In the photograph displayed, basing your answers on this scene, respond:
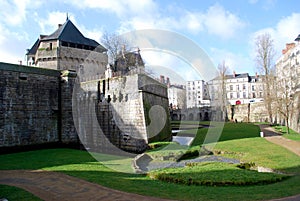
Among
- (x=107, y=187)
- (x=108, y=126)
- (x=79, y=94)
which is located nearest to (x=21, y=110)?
(x=79, y=94)

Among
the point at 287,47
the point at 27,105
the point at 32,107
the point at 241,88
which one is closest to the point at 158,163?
the point at 32,107

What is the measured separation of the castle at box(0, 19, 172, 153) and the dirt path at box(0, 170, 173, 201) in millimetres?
7594

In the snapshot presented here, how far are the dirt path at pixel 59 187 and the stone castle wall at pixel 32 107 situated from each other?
7154mm

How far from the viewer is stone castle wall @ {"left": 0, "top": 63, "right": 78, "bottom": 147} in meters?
16.8

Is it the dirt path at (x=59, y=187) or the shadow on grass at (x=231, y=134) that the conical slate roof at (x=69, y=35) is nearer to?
the shadow on grass at (x=231, y=134)

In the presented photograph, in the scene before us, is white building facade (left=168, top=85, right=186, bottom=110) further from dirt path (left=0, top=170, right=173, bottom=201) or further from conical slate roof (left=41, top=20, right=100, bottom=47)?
dirt path (left=0, top=170, right=173, bottom=201)

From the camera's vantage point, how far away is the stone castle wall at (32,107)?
16.8 m

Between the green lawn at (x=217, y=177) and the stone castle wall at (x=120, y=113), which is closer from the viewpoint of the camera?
the green lawn at (x=217, y=177)

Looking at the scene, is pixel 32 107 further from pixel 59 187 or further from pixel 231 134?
pixel 231 134

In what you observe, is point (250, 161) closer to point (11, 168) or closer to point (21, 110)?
point (11, 168)

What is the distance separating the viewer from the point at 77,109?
20.4 meters

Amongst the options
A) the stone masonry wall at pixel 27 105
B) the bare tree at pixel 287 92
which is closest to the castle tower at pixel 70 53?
the stone masonry wall at pixel 27 105

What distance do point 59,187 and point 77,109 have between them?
495 inches

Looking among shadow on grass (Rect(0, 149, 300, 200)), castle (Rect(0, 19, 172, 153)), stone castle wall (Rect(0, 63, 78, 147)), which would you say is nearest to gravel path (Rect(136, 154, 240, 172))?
shadow on grass (Rect(0, 149, 300, 200))
